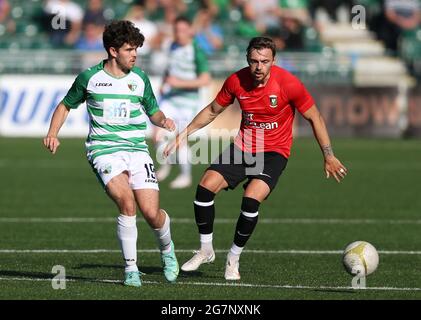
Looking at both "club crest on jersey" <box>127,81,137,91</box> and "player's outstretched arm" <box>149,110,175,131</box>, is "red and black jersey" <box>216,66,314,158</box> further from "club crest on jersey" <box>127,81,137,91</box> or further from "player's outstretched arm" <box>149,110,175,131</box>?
"club crest on jersey" <box>127,81,137,91</box>

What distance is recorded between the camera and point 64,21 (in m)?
29.3

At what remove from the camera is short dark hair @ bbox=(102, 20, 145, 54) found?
9242 millimetres

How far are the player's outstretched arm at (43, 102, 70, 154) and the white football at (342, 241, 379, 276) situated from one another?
2.60m

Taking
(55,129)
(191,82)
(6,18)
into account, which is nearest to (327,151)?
(55,129)

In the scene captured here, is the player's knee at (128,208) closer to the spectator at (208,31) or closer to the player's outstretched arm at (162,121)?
the player's outstretched arm at (162,121)

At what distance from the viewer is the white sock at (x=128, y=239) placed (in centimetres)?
923

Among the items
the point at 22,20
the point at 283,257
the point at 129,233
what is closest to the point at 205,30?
the point at 22,20

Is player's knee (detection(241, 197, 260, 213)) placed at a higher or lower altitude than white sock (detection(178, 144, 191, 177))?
lower

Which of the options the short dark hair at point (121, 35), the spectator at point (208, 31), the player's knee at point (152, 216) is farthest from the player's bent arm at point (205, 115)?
the spectator at point (208, 31)

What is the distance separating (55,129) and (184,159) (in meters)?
9.04

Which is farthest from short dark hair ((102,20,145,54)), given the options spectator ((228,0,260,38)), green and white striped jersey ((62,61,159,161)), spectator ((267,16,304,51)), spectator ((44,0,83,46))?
spectator ((228,0,260,38))

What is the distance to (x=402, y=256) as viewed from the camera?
37.1 feet

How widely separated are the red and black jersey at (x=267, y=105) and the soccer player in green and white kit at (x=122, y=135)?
3.15 feet
